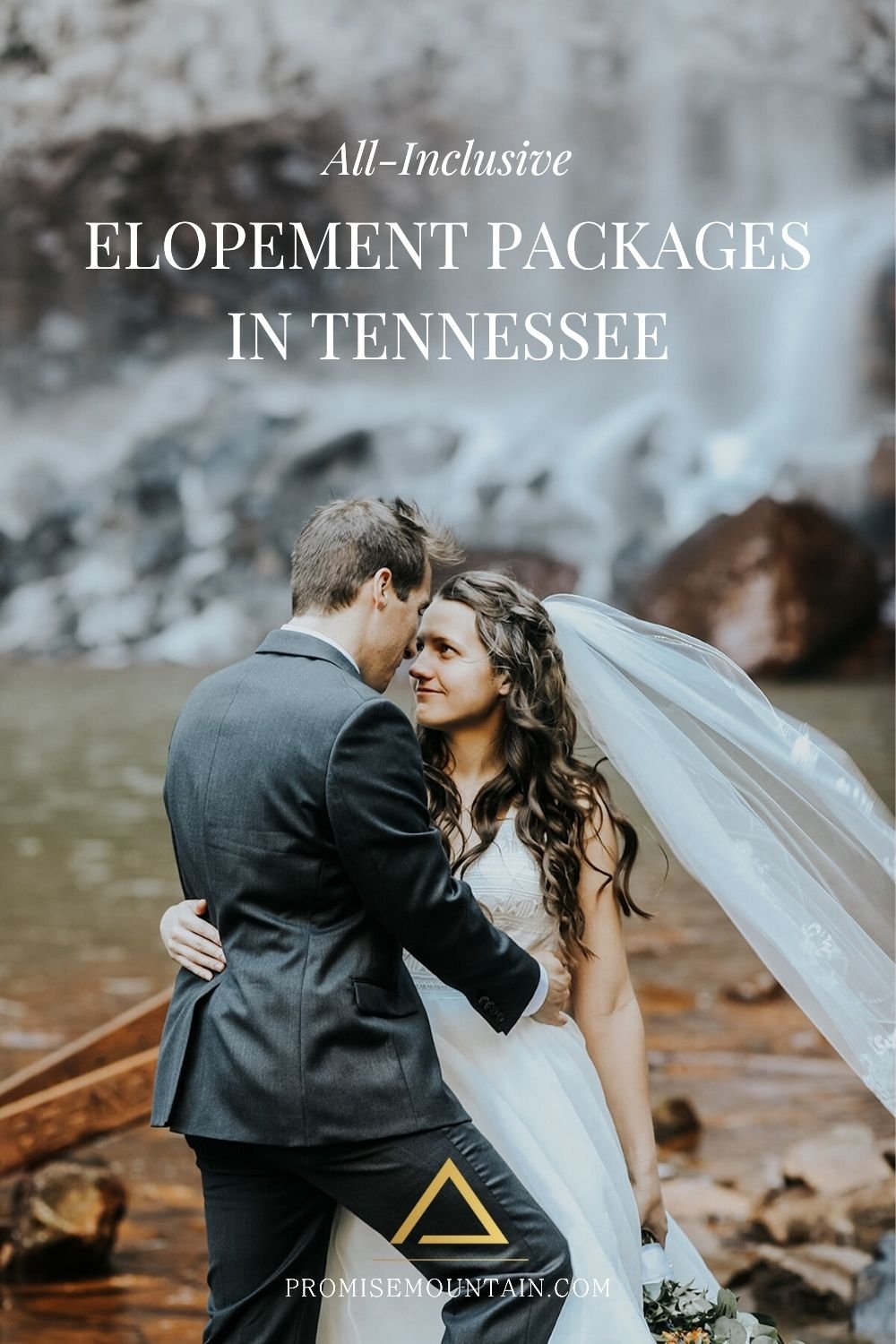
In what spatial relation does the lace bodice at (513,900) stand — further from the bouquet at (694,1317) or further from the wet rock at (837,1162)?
the wet rock at (837,1162)

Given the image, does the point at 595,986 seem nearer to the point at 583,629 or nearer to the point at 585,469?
the point at 583,629

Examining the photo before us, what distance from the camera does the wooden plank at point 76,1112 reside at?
2.83 m

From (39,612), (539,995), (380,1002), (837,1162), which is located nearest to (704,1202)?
(837,1162)

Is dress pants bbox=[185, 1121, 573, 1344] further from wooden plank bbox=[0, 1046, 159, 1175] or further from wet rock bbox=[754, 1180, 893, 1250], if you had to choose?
wet rock bbox=[754, 1180, 893, 1250]

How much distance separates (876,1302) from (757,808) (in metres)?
1.39

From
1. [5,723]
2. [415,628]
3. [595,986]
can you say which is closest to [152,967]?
[5,723]

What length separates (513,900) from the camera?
1887mm

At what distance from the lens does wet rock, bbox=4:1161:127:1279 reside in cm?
302

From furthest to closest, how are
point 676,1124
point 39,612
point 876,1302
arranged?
point 39,612
point 676,1124
point 876,1302

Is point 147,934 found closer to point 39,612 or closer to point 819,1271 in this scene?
point 39,612

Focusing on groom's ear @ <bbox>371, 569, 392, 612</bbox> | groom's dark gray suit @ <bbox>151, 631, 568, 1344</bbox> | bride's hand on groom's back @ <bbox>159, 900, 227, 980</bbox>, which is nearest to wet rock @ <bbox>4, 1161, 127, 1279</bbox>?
groom's dark gray suit @ <bbox>151, 631, 568, 1344</bbox>

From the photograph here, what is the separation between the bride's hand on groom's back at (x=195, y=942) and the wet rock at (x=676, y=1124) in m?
2.21

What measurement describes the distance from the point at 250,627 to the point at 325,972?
2580 millimetres

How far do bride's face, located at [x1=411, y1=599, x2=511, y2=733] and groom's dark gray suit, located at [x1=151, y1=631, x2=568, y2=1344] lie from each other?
1.25 feet
